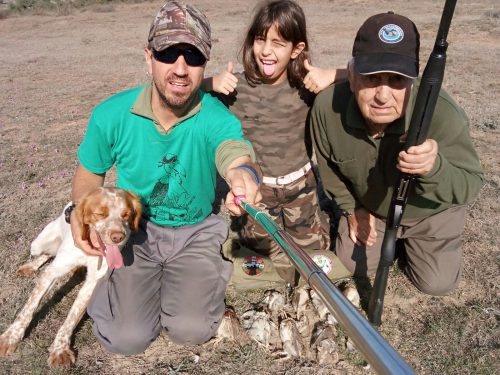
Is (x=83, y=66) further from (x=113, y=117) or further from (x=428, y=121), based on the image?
(x=428, y=121)

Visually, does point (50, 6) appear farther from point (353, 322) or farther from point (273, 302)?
point (353, 322)

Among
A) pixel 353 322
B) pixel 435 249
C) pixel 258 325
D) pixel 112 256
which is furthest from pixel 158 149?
pixel 435 249

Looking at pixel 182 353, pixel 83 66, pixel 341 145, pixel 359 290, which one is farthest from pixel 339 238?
pixel 83 66

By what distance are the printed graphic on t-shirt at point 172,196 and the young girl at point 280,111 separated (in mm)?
913

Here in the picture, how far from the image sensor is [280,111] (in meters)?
4.10

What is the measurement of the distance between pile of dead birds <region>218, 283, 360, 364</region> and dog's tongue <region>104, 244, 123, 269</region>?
3.22 ft

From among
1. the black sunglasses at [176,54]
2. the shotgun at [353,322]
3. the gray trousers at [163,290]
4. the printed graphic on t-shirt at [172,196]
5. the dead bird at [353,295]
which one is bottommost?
the dead bird at [353,295]

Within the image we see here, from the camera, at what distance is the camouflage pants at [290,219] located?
4.44 metres

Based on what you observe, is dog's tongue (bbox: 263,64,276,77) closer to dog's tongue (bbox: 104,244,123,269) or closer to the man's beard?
the man's beard

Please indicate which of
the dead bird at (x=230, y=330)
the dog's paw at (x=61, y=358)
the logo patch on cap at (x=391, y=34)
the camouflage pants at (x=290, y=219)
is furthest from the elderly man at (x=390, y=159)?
the dog's paw at (x=61, y=358)

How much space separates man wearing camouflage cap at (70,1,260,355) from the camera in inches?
120

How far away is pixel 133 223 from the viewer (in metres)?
3.36

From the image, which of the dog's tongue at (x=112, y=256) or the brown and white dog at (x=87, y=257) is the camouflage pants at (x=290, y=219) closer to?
the brown and white dog at (x=87, y=257)

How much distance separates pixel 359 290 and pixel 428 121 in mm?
2076
